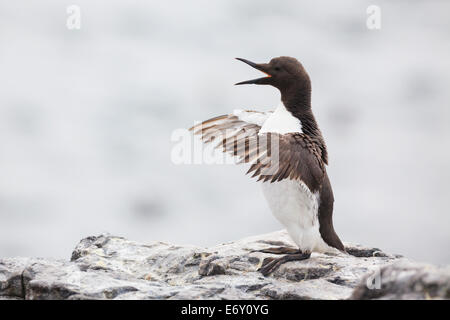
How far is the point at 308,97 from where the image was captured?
6.74 metres

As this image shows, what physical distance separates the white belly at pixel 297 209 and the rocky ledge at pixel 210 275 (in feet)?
0.75

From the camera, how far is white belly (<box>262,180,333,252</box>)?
A: 239 inches

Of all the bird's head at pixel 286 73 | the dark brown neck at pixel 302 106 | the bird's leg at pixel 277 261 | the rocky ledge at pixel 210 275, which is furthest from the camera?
the bird's head at pixel 286 73

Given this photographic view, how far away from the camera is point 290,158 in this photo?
5809mm

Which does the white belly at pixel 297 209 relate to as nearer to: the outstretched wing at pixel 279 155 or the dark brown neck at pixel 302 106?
the outstretched wing at pixel 279 155

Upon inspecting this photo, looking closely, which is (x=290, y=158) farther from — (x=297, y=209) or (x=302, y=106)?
(x=302, y=106)

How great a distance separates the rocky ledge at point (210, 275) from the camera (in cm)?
419

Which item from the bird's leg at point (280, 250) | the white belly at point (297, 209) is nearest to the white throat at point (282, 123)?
the white belly at point (297, 209)

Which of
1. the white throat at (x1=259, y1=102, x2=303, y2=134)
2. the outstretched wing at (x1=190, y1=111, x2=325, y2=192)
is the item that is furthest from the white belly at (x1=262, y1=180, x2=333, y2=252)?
the white throat at (x1=259, y1=102, x2=303, y2=134)

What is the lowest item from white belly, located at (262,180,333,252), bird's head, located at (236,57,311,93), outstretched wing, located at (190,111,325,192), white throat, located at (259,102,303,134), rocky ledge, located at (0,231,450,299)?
rocky ledge, located at (0,231,450,299)

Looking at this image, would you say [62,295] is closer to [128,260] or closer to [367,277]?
[128,260]

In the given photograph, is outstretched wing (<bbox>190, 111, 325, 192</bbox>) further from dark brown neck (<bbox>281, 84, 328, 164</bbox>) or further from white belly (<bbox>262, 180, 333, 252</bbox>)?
dark brown neck (<bbox>281, 84, 328, 164</bbox>)

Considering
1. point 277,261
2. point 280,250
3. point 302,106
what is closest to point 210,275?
point 277,261
